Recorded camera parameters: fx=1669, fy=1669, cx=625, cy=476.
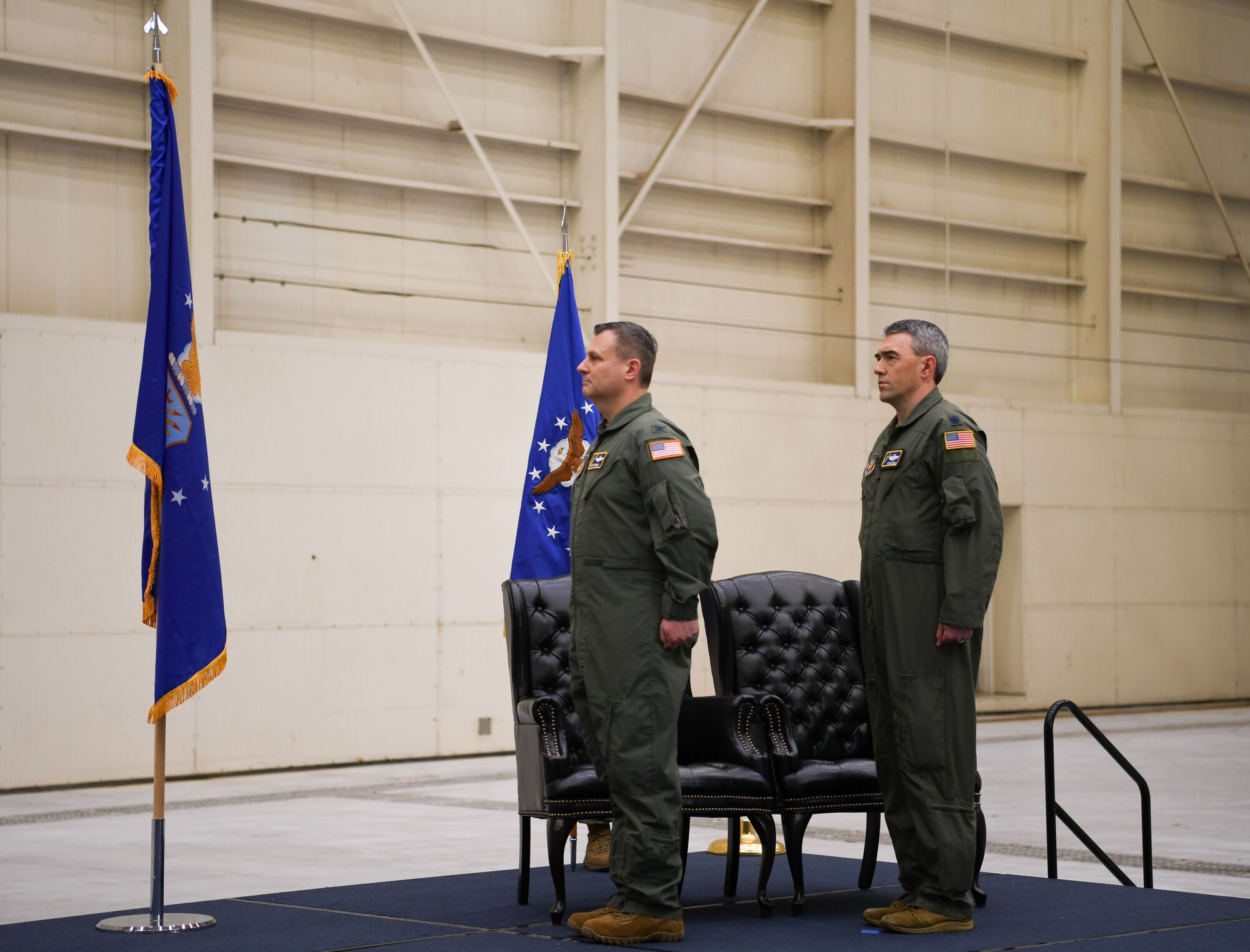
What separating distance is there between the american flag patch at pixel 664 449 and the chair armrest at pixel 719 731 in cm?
101

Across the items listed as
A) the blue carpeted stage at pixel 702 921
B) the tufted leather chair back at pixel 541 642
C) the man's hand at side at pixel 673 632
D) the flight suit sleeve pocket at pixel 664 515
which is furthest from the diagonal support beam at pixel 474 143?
the man's hand at side at pixel 673 632

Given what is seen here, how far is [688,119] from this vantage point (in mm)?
12555

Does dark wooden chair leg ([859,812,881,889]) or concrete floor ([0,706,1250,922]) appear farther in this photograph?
concrete floor ([0,706,1250,922])

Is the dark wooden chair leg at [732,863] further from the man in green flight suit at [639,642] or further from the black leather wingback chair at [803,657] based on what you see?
the man in green flight suit at [639,642]


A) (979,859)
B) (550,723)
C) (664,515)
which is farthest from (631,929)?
(979,859)

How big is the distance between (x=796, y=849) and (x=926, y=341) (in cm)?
168

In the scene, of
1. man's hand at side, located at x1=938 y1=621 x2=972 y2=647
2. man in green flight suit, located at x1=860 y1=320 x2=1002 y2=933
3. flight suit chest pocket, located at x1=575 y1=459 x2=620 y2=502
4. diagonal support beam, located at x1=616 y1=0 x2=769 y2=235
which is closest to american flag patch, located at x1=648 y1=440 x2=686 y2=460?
flight suit chest pocket, located at x1=575 y1=459 x2=620 y2=502

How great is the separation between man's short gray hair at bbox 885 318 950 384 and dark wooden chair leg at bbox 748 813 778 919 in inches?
57.4

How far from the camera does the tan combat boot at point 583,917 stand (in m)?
4.62

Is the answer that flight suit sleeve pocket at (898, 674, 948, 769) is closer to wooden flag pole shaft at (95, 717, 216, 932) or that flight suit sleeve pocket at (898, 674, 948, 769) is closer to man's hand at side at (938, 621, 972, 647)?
man's hand at side at (938, 621, 972, 647)

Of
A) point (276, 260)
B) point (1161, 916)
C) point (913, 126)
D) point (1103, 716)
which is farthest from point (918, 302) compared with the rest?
point (1161, 916)

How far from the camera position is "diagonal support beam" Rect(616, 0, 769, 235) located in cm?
1227

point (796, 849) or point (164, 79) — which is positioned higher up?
point (164, 79)

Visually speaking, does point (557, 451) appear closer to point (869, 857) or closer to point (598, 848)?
point (598, 848)
